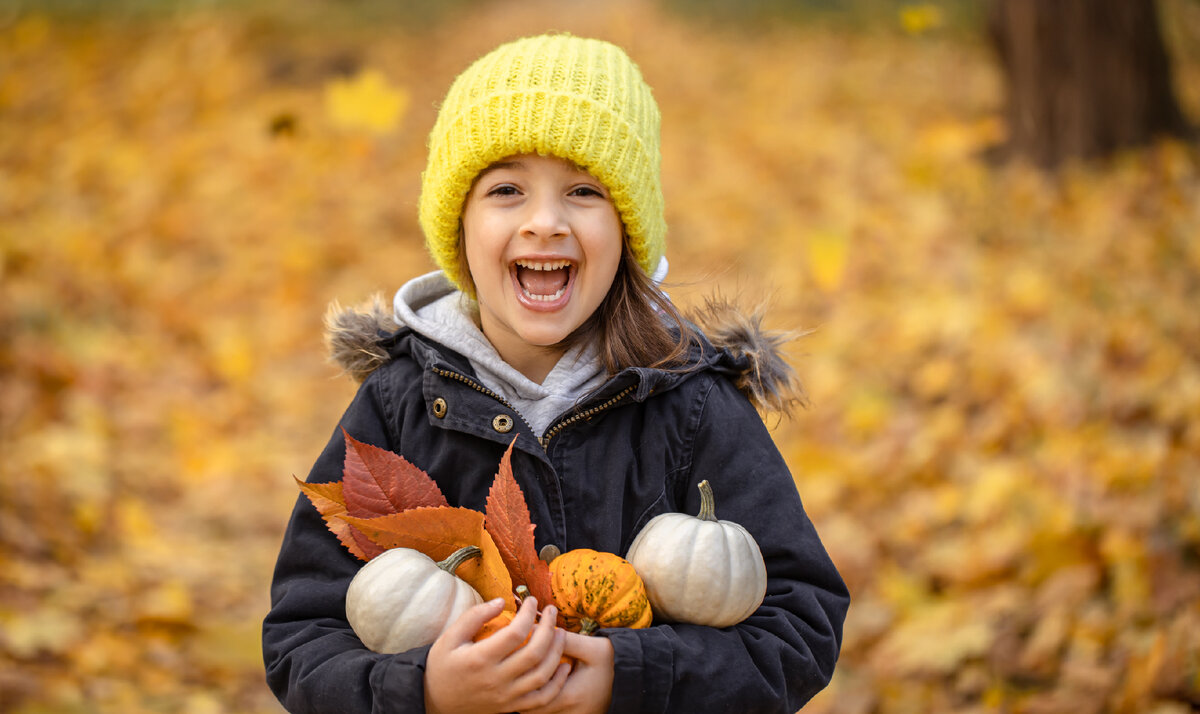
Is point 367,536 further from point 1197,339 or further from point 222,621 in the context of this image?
point 1197,339

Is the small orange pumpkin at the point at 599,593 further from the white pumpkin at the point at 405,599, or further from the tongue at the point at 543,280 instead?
the tongue at the point at 543,280

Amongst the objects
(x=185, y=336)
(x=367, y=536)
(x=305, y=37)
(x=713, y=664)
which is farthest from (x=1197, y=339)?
(x=305, y=37)

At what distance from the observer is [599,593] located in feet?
5.63

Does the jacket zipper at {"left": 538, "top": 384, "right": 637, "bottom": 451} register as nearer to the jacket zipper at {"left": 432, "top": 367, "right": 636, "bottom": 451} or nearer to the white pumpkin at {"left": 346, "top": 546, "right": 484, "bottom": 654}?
the jacket zipper at {"left": 432, "top": 367, "right": 636, "bottom": 451}

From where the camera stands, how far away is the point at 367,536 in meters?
1.77

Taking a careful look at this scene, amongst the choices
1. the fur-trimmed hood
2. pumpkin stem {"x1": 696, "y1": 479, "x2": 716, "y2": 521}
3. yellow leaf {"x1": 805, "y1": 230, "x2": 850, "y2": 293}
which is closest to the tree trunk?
yellow leaf {"x1": 805, "y1": 230, "x2": 850, "y2": 293}

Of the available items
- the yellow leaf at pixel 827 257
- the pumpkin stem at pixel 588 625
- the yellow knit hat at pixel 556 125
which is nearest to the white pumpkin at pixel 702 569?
the pumpkin stem at pixel 588 625

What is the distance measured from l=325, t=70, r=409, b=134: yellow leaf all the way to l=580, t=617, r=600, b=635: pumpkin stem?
246 inches

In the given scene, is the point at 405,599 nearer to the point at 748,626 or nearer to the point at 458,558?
the point at 458,558

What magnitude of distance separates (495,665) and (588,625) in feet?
0.70

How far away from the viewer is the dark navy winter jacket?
5.73 ft

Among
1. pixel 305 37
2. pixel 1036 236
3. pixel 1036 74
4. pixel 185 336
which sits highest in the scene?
pixel 305 37

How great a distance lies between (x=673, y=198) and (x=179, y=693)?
203 inches

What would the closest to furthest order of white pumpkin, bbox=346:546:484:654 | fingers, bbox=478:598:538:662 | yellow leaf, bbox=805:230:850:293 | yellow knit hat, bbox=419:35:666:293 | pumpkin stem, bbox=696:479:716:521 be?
fingers, bbox=478:598:538:662, white pumpkin, bbox=346:546:484:654, pumpkin stem, bbox=696:479:716:521, yellow knit hat, bbox=419:35:666:293, yellow leaf, bbox=805:230:850:293
